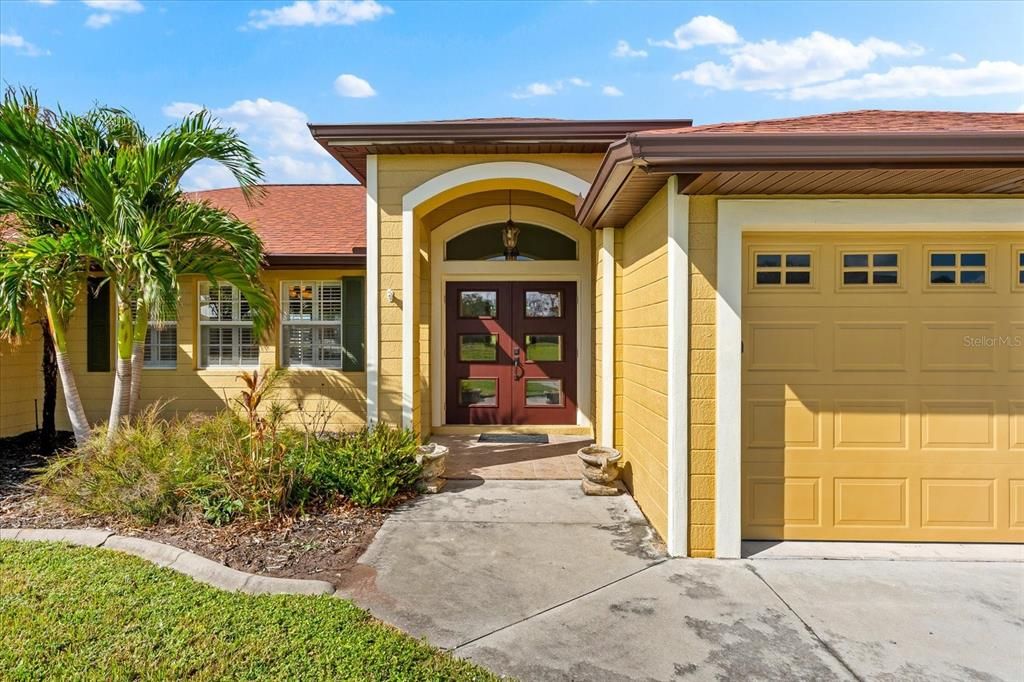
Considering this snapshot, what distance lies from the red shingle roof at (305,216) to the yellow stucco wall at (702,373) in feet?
16.9

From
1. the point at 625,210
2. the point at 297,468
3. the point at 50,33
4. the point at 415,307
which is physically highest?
the point at 50,33

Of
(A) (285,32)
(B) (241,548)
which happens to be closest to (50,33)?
(A) (285,32)

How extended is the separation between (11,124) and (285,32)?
554 cm

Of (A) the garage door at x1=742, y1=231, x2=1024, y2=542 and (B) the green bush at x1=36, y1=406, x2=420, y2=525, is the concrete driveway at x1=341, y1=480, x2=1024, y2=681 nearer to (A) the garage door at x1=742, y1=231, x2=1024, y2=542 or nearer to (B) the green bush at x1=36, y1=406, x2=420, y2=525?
(A) the garage door at x1=742, y1=231, x2=1024, y2=542

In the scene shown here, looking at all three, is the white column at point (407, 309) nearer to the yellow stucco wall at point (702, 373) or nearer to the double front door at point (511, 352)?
the double front door at point (511, 352)

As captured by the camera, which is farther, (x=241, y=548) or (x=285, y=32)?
(x=285, y=32)

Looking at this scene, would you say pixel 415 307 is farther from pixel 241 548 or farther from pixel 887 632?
pixel 887 632

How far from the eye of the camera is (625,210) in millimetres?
4801

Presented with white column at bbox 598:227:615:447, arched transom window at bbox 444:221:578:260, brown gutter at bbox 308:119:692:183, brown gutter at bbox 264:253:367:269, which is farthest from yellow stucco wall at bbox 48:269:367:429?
white column at bbox 598:227:615:447

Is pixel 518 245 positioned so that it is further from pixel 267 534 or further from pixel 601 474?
pixel 267 534

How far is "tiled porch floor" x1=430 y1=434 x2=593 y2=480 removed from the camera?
5770 millimetres

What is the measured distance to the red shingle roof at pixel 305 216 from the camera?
24.9ft

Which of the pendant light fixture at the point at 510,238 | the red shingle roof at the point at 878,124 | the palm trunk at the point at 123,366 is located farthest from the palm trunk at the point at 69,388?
the red shingle roof at the point at 878,124

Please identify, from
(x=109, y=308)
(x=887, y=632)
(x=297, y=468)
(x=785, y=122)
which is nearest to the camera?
(x=887, y=632)
